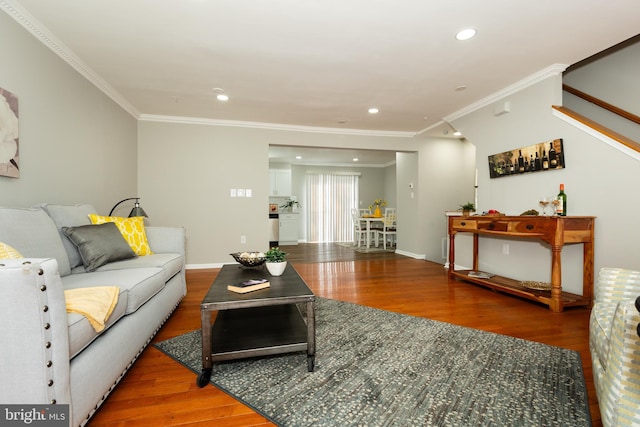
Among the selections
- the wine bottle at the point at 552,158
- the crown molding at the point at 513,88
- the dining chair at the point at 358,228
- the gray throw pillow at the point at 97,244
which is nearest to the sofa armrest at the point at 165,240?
the gray throw pillow at the point at 97,244

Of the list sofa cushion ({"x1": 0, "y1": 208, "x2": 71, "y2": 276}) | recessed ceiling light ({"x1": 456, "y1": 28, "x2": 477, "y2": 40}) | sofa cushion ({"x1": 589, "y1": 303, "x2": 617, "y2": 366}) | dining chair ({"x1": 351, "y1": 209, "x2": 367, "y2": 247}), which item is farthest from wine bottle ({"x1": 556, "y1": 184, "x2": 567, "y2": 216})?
dining chair ({"x1": 351, "y1": 209, "x2": 367, "y2": 247})

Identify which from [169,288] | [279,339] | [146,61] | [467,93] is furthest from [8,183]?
[467,93]

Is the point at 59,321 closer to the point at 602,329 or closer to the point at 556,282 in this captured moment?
the point at 602,329

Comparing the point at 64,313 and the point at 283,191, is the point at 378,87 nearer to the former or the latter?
the point at 64,313

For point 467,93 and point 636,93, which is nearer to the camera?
point 636,93

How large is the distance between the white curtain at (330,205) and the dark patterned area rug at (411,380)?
675 cm

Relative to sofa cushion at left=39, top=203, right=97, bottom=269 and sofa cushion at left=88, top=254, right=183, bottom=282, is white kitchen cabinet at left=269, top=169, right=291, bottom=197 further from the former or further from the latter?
sofa cushion at left=39, top=203, right=97, bottom=269

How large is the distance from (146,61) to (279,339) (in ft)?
9.38

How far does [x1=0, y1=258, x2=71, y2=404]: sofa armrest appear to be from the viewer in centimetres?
94

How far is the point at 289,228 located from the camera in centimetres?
823

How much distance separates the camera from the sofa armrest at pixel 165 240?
2.93 m

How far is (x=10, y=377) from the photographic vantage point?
974 mm

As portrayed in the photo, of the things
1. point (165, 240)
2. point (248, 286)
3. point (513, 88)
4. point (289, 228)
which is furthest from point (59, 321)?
point (289, 228)

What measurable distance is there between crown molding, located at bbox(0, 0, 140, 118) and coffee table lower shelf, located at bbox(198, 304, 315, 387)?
259cm
